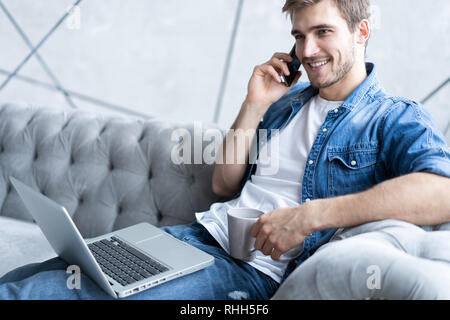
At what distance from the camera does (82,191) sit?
5.57 feet

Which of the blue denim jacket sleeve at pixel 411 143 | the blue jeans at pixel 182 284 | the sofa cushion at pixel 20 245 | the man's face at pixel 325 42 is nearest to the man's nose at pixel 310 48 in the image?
the man's face at pixel 325 42

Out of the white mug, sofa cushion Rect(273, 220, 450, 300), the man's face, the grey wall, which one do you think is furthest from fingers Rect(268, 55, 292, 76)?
the grey wall

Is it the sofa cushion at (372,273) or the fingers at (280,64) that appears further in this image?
the fingers at (280,64)

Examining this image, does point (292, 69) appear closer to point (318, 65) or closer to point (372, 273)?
point (318, 65)

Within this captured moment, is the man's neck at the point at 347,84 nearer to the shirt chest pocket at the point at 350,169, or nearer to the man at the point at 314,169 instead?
the man at the point at 314,169

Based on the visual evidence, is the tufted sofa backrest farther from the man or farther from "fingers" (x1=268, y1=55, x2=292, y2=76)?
"fingers" (x1=268, y1=55, x2=292, y2=76)

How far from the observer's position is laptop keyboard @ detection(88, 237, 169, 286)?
3.41 ft

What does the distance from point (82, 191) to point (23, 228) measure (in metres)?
0.24

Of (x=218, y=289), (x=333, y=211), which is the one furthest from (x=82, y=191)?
(x=333, y=211)

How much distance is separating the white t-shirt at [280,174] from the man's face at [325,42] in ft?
0.31

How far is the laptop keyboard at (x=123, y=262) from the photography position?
1.04 metres

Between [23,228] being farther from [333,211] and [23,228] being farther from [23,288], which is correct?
[333,211]

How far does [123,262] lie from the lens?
111cm

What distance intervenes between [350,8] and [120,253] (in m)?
0.90
